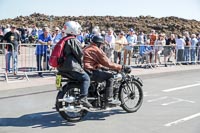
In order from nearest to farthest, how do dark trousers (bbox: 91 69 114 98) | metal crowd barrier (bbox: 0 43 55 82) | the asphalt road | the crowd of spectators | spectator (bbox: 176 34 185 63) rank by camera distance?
the asphalt road → dark trousers (bbox: 91 69 114 98) → metal crowd barrier (bbox: 0 43 55 82) → the crowd of spectators → spectator (bbox: 176 34 185 63)

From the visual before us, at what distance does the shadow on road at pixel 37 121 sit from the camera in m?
7.24

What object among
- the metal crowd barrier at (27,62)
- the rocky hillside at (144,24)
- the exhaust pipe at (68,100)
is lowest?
the exhaust pipe at (68,100)

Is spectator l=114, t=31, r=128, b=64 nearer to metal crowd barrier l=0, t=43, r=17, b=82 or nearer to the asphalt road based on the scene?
metal crowd barrier l=0, t=43, r=17, b=82

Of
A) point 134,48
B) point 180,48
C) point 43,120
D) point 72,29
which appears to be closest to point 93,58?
point 72,29

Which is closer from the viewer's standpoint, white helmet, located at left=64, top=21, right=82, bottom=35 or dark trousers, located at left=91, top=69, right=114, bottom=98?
white helmet, located at left=64, top=21, right=82, bottom=35

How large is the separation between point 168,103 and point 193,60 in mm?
11855

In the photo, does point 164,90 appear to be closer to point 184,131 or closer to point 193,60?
point 184,131

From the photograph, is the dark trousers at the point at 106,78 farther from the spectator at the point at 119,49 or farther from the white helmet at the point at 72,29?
the spectator at the point at 119,49

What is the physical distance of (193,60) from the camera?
20938 millimetres

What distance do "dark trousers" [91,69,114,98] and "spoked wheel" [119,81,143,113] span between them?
40 centimetres

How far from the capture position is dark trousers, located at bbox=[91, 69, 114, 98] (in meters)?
7.71

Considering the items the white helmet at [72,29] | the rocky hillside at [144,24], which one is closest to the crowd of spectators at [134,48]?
the white helmet at [72,29]

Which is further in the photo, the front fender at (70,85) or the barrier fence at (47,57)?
the barrier fence at (47,57)

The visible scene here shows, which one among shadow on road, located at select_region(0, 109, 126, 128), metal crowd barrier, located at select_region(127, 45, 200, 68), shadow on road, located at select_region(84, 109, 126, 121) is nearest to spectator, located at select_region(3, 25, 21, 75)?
shadow on road, located at select_region(0, 109, 126, 128)
